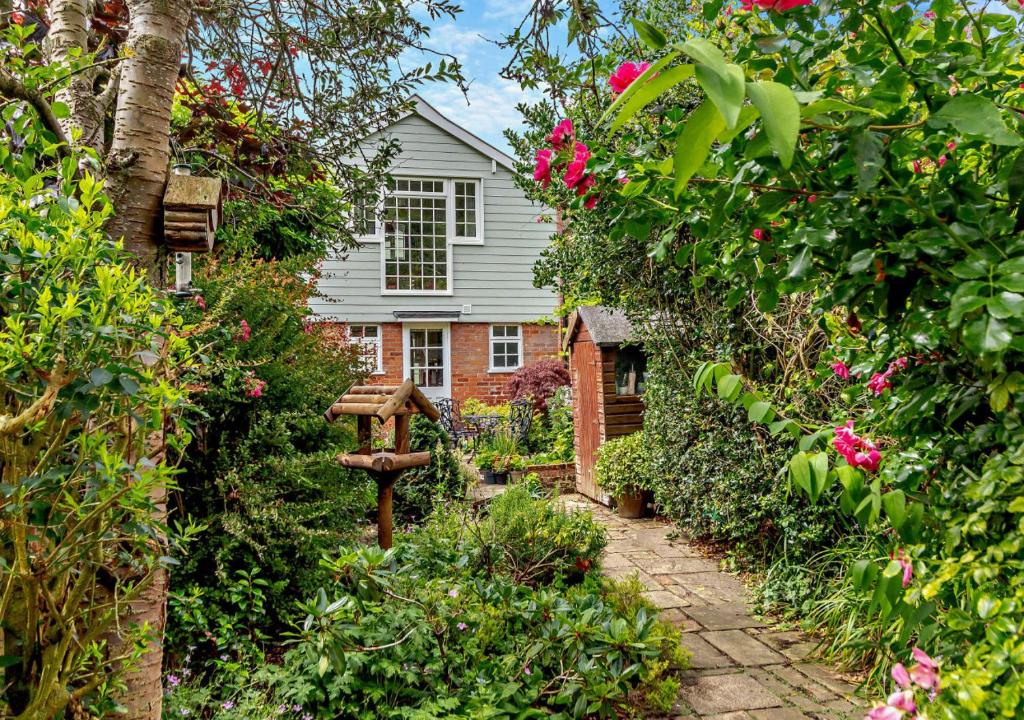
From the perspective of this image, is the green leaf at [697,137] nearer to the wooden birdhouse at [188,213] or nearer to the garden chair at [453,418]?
the wooden birdhouse at [188,213]

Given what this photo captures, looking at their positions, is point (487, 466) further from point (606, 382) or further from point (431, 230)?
point (431, 230)

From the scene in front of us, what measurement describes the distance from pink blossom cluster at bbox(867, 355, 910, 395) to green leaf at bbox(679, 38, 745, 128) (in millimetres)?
1171

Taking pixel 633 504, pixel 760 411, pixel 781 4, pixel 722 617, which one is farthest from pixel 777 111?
pixel 633 504

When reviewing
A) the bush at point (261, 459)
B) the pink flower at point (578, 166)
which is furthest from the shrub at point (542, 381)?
the pink flower at point (578, 166)

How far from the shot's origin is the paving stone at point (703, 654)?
345cm

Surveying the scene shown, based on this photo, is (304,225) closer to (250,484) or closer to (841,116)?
(250,484)

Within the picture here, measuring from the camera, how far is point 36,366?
1.40m

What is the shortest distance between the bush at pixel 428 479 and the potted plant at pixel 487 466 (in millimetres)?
1906

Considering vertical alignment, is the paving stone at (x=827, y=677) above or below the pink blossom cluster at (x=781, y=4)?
below

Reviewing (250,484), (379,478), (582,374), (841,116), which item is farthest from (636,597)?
(582,374)

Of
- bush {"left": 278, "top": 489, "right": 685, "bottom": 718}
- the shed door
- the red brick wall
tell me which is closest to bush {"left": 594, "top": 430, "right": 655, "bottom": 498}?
the shed door

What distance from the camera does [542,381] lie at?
11914mm

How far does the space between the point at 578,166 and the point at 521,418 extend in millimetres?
9361

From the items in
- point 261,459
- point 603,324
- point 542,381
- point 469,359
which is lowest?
point 261,459
